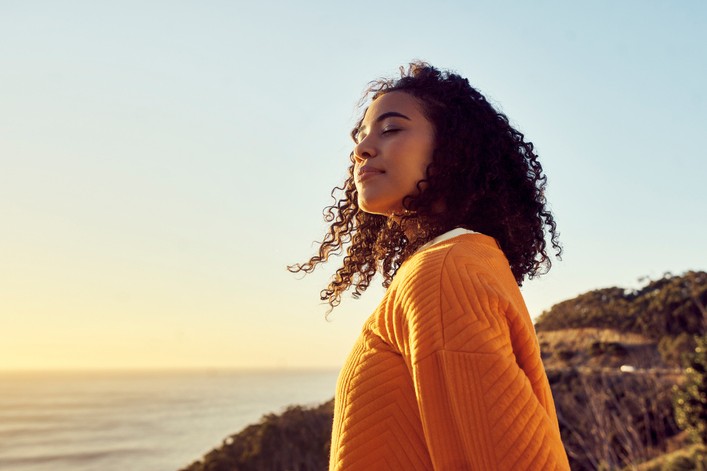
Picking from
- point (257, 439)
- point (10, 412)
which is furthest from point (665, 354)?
point (10, 412)

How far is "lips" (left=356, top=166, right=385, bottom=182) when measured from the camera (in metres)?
1.65

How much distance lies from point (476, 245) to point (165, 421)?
60916mm

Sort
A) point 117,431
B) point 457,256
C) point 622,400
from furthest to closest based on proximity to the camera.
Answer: point 117,431
point 622,400
point 457,256

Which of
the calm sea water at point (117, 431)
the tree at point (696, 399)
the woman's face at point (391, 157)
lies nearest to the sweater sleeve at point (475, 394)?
the woman's face at point (391, 157)

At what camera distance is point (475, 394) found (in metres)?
1.10

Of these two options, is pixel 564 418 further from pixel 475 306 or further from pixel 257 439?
pixel 475 306

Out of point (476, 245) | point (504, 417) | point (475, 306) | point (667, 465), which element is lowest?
point (667, 465)

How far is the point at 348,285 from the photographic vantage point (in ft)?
7.61

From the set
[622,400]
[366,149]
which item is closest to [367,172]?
[366,149]

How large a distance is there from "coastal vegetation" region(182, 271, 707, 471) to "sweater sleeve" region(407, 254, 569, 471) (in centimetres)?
1119

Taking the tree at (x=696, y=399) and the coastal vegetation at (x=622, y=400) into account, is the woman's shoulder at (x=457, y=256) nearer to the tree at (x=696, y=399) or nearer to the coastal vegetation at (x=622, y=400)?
the coastal vegetation at (x=622, y=400)

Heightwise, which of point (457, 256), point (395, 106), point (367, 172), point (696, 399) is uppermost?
point (395, 106)

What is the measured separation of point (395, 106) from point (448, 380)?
2.82 feet

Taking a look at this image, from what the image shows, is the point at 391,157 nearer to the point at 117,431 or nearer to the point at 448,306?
the point at 448,306
